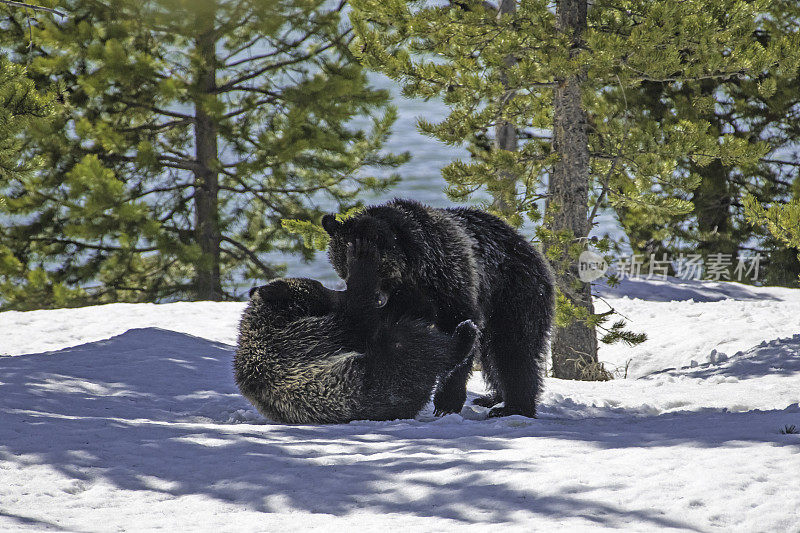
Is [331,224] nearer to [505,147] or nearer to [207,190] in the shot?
[505,147]

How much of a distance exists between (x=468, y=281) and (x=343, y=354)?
0.91 m

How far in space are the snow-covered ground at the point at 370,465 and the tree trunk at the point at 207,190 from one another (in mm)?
9574

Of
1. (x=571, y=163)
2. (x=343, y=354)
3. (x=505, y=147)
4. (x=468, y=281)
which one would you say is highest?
(x=505, y=147)

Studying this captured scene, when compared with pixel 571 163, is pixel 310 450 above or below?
below

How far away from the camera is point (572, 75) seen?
7.95 metres

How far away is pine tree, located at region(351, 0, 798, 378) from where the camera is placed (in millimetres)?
7547

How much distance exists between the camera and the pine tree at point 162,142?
14.3 meters

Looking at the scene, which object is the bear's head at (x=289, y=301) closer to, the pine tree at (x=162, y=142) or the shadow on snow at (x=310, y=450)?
the shadow on snow at (x=310, y=450)

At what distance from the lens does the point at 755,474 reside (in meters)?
2.91

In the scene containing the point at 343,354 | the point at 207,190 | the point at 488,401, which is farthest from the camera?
the point at 207,190

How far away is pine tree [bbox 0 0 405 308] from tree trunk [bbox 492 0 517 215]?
4.37 meters
